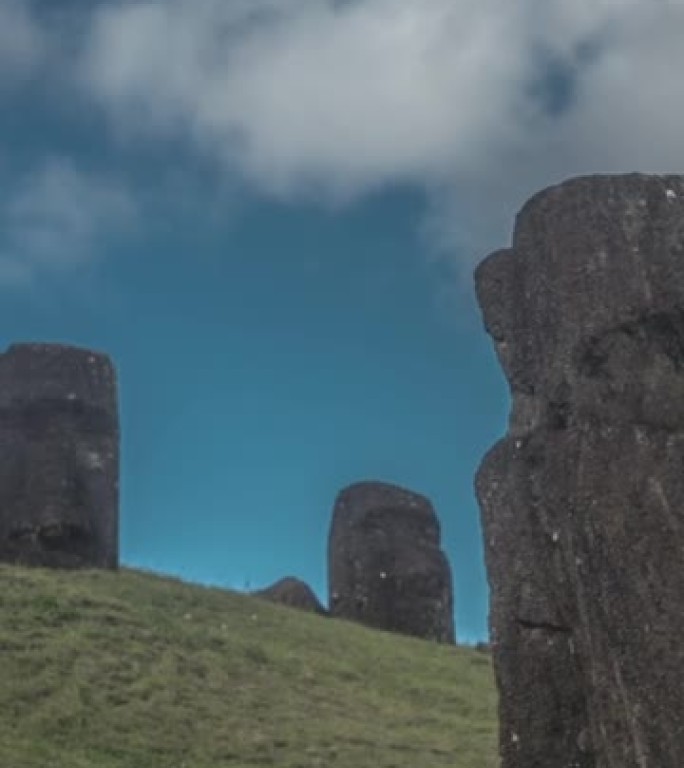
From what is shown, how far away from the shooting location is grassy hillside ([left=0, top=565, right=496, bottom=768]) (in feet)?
59.2

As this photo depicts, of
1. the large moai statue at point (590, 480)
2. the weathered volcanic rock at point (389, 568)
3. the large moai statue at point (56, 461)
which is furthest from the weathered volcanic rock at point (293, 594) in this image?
the large moai statue at point (590, 480)

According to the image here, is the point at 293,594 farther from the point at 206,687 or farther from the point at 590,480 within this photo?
the point at 590,480

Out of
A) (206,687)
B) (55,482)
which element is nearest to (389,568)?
(55,482)

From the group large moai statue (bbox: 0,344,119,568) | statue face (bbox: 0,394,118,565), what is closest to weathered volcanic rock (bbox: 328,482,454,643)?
large moai statue (bbox: 0,344,119,568)

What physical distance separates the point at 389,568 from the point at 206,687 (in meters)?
11.3

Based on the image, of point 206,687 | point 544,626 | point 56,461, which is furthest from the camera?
point 56,461

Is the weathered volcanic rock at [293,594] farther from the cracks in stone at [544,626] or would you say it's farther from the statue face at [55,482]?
the cracks in stone at [544,626]

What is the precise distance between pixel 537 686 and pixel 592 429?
204 centimetres

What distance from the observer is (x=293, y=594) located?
34.2 meters

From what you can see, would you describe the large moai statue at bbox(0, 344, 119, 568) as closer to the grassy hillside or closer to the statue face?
the statue face

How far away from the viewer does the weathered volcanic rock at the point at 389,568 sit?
3148cm

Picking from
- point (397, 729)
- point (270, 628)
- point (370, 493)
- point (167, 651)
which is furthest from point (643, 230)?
point (370, 493)

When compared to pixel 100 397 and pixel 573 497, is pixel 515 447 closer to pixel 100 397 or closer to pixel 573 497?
pixel 573 497

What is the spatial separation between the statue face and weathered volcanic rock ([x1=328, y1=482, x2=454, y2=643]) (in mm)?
5200
